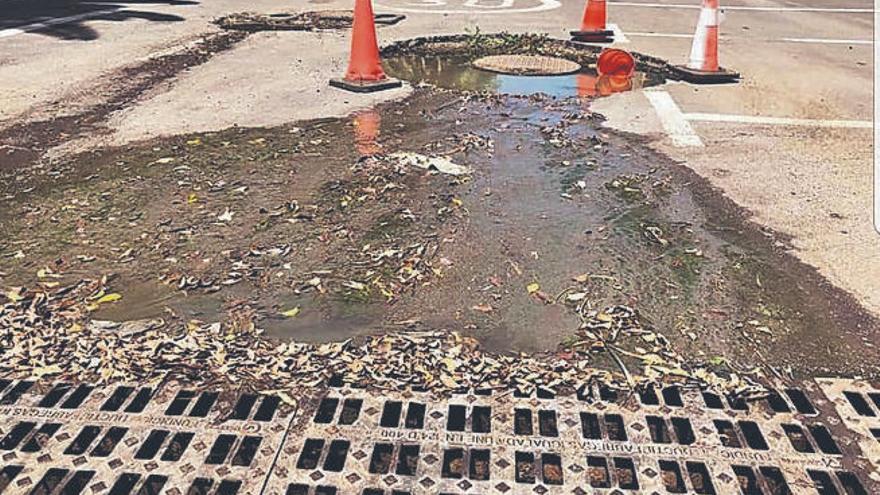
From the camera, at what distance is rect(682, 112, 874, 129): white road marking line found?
250 inches

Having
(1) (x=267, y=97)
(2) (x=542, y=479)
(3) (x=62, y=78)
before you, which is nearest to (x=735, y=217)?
(2) (x=542, y=479)

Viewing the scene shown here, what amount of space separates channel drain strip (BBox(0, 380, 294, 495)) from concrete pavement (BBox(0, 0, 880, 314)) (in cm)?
276

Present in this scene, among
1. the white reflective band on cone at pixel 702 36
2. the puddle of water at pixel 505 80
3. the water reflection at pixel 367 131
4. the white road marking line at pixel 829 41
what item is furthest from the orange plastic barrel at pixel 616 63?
the white road marking line at pixel 829 41

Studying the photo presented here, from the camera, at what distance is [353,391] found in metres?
2.82

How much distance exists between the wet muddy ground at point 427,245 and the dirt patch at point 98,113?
483 millimetres

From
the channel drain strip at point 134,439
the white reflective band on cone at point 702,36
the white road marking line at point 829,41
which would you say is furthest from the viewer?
the white road marking line at point 829,41

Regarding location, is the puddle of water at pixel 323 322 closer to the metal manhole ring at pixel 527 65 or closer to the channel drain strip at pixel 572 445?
the channel drain strip at pixel 572 445

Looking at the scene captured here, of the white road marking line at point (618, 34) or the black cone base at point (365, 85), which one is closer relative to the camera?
the black cone base at point (365, 85)

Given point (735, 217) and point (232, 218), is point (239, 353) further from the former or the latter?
point (735, 217)

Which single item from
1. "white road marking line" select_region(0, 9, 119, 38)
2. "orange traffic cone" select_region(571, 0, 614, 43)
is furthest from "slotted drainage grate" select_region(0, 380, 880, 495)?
"white road marking line" select_region(0, 9, 119, 38)

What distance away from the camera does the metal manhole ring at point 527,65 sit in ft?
26.5

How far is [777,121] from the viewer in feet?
21.1

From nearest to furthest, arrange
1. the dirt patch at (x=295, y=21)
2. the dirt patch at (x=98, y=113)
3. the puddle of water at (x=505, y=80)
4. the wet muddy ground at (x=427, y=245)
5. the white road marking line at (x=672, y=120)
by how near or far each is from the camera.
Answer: the wet muddy ground at (x=427, y=245) → the dirt patch at (x=98, y=113) → the white road marking line at (x=672, y=120) → the puddle of water at (x=505, y=80) → the dirt patch at (x=295, y=21)

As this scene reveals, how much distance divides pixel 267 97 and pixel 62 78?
2275 millimetres
